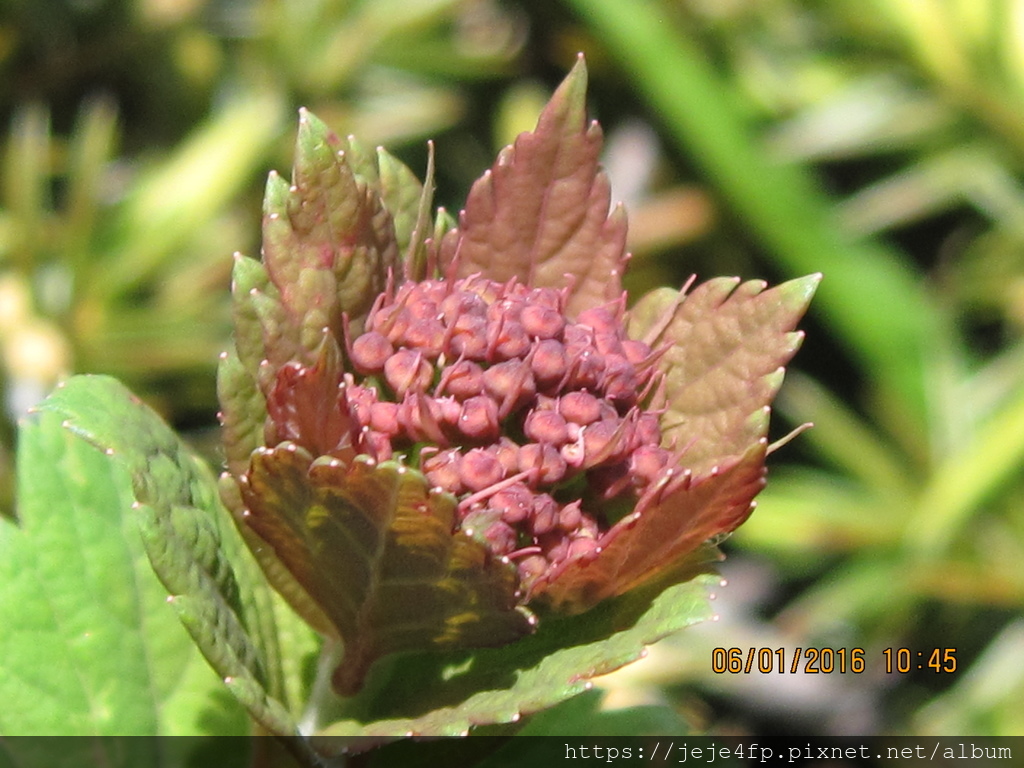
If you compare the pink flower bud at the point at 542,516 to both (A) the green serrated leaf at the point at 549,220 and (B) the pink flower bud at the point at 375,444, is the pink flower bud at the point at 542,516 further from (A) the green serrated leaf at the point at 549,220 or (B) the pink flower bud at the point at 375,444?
(A) the green serrated leaf at the point at 549,220

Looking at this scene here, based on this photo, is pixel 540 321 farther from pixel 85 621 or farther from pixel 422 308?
pixel 85 621

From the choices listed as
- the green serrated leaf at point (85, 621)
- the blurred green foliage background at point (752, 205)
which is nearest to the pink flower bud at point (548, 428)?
the green serrated leaf at point (85, 621)

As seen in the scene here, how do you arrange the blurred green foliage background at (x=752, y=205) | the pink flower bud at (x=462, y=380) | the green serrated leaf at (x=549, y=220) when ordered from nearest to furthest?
the pink flower bud at (x=462, y=380), the green serrated leaf at (x=549, y=220), the blurred green foliage background at (x=752, y=205)

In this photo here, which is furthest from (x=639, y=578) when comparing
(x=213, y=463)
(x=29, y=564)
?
(x=213, y=463)

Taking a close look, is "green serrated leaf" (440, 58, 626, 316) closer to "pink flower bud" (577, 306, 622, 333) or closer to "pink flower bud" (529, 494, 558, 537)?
"pink flower bud" (577, 306, 622, 333)

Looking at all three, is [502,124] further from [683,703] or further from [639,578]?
[639,578]
